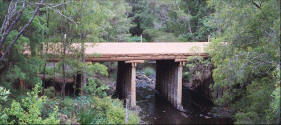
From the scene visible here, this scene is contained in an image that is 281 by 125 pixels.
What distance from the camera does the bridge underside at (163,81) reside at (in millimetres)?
14859

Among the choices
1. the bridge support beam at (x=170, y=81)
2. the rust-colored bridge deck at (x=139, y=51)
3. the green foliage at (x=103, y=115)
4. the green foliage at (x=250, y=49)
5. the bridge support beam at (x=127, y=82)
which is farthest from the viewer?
the bridge support beam at (x=170, y=81)

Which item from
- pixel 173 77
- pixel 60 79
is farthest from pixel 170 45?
pixel 60 79

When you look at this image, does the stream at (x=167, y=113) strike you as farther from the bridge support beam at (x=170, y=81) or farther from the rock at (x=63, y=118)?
the rock at (x=63, y=118)

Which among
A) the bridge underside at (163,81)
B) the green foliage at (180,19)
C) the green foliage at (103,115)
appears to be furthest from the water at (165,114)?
the green foliage at (180,19)

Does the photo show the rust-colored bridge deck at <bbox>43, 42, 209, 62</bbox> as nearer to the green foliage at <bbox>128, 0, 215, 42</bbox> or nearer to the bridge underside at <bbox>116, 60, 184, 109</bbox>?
the bridge underside at <bbox>116, 60, 184, 109</bbox>

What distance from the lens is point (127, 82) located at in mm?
15969

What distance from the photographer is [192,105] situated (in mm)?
16812

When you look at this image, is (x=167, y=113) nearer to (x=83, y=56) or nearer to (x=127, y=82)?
(x=127, y=82)

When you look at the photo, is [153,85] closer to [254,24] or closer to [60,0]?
[60,0]

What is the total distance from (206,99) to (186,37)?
8.75 meters

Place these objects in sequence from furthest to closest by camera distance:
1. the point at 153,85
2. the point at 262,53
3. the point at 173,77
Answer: the point at 153,85
the point at 173,77
the point at 262,53

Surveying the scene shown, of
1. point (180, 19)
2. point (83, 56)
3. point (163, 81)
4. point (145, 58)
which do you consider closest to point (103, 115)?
point (83, 56)

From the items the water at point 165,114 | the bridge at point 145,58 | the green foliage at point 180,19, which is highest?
the green foliage at point 180,19

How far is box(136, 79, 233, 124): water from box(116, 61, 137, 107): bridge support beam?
1.10 meters
